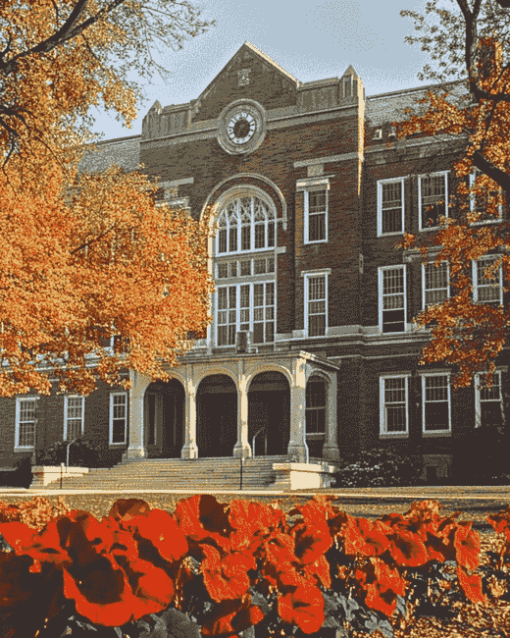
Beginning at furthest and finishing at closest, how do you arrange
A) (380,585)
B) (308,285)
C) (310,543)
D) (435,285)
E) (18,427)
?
(18,427)
(308,285)
(435,285)
(380,585)
(310,543)

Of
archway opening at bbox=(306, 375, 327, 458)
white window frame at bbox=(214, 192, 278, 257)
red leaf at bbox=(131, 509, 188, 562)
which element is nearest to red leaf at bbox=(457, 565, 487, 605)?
red leaf at bbox=(131, 509, 188, 562)

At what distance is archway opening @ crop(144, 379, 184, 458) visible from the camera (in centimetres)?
3441

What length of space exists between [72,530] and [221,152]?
111 ft

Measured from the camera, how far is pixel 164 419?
35375 millimetres

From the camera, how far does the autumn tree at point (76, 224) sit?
1398cm

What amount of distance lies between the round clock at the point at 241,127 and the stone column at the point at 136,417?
10.5 meters

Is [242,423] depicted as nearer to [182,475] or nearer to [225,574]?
[182,475]

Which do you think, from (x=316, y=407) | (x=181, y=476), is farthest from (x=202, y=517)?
(x=316, y=407)

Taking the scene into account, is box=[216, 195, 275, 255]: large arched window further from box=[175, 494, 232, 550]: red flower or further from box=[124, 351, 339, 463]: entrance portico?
box=[175, 494, 232, 550]: red flower

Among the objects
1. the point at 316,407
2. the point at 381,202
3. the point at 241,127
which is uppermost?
the point at 241,127

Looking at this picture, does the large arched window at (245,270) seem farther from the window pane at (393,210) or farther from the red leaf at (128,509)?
the red leaf at (128,509)

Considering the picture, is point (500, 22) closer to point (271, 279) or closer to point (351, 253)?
point (351, 253)

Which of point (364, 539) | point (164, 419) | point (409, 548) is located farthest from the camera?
point (164, 419)

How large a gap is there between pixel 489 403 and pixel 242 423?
8.94m
